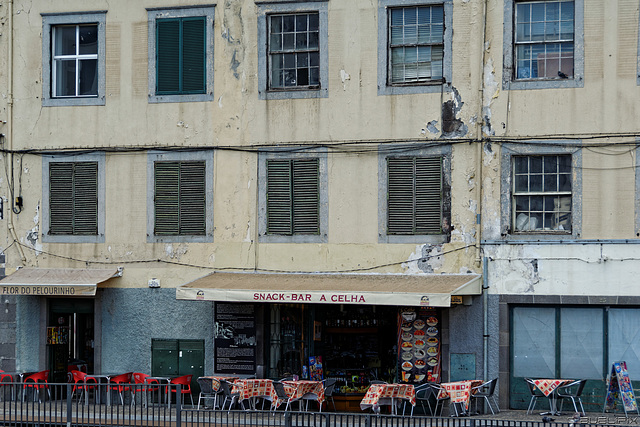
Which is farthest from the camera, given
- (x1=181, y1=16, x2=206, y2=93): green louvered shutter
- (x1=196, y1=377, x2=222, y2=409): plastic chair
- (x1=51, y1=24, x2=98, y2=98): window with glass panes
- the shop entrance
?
the shop entrance

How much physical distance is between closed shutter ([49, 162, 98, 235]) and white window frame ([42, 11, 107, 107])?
1314 mm

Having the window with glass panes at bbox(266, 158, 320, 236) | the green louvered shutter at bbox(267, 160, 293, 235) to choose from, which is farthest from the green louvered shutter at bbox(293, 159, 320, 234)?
the green louvered shutter at bbox(267, 160, 293, 235)

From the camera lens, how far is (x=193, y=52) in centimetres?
2091

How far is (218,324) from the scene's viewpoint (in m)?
20.8

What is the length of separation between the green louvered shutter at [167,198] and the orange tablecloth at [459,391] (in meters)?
6.33

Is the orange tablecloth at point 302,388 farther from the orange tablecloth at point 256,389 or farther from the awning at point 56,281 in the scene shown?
the awning at point 56,281

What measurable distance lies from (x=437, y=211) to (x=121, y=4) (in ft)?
25.7

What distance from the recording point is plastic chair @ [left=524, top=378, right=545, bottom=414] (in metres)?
18.8

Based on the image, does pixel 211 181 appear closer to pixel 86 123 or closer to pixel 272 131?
pixel 272 131

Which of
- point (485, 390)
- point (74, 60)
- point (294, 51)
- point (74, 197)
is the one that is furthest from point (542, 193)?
point (74, 60)

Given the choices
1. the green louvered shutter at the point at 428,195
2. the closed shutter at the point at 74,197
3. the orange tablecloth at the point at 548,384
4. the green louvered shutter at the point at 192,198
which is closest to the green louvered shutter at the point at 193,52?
the green louvered shutter at the point at 192,198

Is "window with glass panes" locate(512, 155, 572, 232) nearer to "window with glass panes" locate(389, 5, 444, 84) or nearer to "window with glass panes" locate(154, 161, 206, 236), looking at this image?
"window with glass panes" locate(389, 5, 444, 84)

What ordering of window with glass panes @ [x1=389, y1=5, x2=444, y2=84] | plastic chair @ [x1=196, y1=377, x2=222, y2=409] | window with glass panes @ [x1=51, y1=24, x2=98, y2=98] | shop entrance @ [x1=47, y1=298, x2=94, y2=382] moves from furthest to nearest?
shop entrance @ [x1=47, y1=298, x2=94, y2=382]
window with glass panes @ [x1=51, y1=24, x2=98, y2=98]
window with glass panes @ [x1=389, y1=5, x2=444, y2=84]
plastic chair @ [x1=196, y1=377, x2=222, y2=409]

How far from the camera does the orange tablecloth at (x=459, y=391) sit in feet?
61.3
